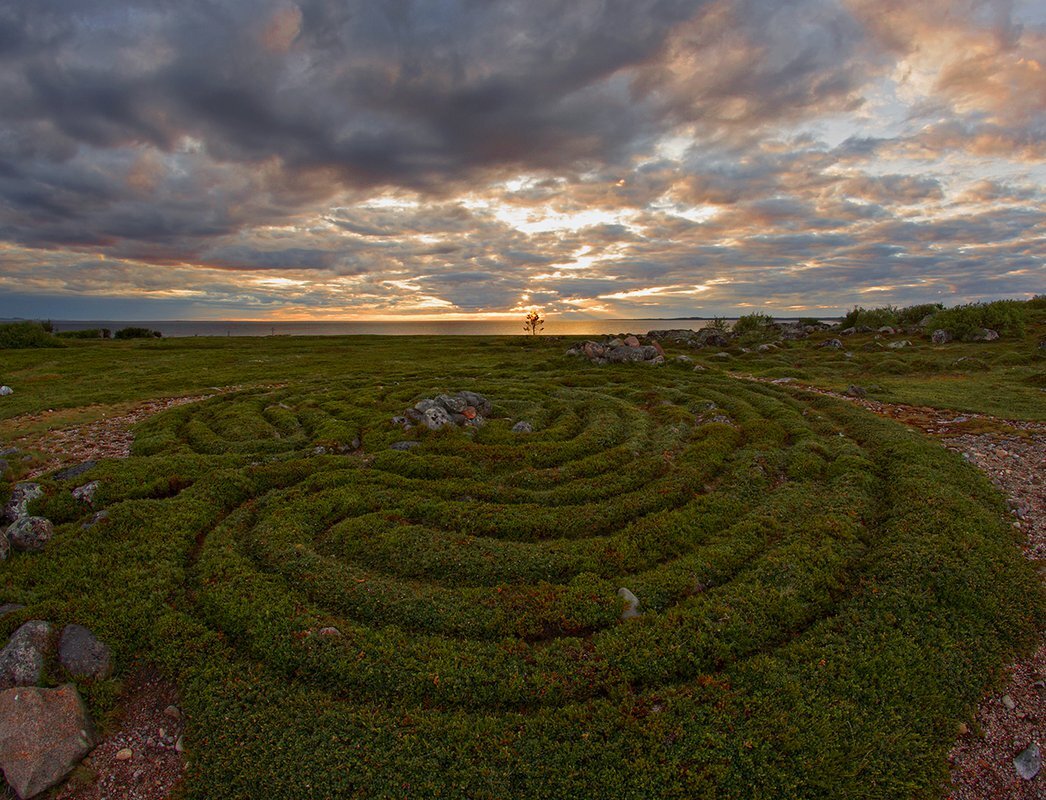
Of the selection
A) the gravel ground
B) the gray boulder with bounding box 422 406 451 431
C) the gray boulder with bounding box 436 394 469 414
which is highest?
the gray boulder with bounding box 436 394 469 414

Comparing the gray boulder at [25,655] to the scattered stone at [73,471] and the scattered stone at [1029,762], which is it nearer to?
the scattered stone at [73,471]

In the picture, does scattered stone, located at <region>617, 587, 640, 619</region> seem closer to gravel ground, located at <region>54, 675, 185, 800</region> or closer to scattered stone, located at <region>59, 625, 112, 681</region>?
gravel ground, located at <region>54, 675, 185, 800</region>

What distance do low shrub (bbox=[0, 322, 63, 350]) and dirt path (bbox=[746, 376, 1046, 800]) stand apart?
8939cm

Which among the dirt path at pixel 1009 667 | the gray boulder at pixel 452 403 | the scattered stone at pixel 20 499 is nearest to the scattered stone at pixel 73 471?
the scattered stone at pixel 20 499

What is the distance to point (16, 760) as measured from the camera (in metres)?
7.58

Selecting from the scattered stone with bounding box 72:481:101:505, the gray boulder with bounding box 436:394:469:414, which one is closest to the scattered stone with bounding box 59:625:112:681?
the scattered stone with bounding box 72:481:101:505

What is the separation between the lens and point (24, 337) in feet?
211

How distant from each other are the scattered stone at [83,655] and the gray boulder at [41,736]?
0.54 metres

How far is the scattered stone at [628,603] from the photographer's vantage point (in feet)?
34.7

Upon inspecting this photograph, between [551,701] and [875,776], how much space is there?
483 centimetres

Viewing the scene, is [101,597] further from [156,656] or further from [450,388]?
[450,388]

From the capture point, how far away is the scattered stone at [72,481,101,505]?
51.1 ft

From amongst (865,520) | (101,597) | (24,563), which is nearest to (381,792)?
(101,597)

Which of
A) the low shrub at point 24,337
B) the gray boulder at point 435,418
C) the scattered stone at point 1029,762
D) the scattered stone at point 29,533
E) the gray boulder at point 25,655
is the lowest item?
the scattered stone at point 1029,762
